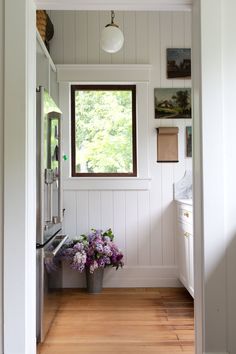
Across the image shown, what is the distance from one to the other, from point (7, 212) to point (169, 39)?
253 centimetres

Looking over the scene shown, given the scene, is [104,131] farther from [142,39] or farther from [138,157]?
[142,39]

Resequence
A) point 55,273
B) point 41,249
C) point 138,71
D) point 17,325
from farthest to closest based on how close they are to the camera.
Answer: point 138,71, point 55,273, point 41,249, point 17,325

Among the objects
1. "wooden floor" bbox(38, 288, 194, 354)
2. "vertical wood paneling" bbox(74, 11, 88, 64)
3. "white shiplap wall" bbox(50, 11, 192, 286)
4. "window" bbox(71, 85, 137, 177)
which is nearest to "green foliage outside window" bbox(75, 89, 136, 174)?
"window" bbox(71, 85, 137, 177)

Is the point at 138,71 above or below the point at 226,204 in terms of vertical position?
above

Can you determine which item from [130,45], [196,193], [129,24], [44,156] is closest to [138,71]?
[130,45]

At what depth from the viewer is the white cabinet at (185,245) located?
2.56 meters

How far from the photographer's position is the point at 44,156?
79.5 inches

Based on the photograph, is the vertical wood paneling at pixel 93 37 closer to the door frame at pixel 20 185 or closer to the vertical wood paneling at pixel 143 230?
the vertical wood paneling at pixel 143 230

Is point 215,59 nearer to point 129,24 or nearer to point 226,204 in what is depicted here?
point 226,204

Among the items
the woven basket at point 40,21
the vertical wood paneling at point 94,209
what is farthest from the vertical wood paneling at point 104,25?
the vertical wood paneling at point 94,209

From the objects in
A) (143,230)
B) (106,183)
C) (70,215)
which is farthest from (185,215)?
(70,215)

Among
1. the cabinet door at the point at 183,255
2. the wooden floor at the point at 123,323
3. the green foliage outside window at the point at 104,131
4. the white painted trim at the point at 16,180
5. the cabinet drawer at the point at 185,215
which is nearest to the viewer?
the white painted trim at the point at 16,180

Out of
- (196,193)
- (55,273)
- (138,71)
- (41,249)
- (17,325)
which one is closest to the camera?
(17,325)

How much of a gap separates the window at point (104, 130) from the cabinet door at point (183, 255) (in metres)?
0.76
